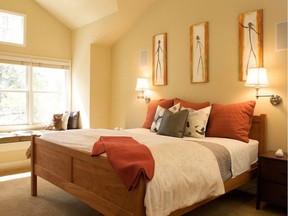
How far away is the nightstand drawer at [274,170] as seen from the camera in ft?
8.14

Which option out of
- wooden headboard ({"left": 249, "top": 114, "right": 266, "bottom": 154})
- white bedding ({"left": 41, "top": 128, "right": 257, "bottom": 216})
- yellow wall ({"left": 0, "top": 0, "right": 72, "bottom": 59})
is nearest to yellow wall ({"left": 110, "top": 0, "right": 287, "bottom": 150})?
wooden headboard ({"left": 249, "top": 114, "right": 266, "bottom": 154})

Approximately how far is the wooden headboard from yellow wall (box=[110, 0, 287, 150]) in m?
0.06

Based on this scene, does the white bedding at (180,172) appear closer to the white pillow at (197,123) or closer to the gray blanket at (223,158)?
the gray blanket at (223,158)

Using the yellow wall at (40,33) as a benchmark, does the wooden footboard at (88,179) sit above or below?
below

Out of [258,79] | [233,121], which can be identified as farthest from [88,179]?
[258,79]

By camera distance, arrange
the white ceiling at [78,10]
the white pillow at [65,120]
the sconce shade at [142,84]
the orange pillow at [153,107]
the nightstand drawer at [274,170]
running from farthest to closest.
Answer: the white pillow at [65,120], the white ceiling at [78,10], the sconce shade at [142,84], the orange pillow at [153,107], the nightstand drawer at [274,170]

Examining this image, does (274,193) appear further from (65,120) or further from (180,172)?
(65,120)

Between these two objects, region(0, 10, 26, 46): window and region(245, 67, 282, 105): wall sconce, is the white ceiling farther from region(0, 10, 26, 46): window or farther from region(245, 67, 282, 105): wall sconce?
region(245, 67, 282, 105): wall sconce

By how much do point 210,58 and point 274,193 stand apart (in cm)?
186

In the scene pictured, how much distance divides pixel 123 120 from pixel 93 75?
108 centimetres

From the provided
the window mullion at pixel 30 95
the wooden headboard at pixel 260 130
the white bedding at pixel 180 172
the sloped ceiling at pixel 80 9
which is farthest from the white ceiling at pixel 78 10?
the wooden headboard at pixel 260 130

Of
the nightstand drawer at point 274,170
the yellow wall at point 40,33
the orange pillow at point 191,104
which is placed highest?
the yellow wall at point 40,33

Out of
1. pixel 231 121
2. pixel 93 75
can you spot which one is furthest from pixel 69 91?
pixel 231 121

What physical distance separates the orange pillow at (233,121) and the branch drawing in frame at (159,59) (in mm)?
1327
